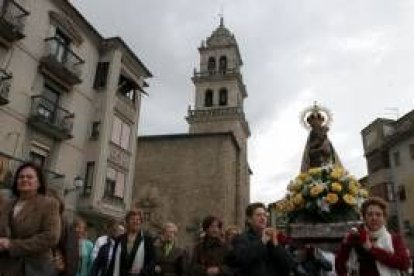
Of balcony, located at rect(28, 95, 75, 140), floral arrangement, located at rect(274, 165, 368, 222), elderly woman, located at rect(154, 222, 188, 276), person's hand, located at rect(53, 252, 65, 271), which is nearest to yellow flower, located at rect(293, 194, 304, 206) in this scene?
floral arrangement, located at rect(274, 165, 368, 222)

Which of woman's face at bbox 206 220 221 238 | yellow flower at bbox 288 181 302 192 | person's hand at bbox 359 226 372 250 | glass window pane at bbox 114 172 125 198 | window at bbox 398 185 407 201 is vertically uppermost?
window at bbox 398 185 407 201

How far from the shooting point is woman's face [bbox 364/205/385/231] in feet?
13.5

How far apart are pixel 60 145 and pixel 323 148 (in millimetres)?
15417

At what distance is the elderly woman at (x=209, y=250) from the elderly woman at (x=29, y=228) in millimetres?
2750

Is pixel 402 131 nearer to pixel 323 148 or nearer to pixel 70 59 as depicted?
pixel 70 59

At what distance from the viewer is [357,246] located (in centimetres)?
410

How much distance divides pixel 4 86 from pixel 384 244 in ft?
55.5

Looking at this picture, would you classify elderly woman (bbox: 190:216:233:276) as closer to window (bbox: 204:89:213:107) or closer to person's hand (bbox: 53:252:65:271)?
person's hand (bbox: 53:252:65:271)

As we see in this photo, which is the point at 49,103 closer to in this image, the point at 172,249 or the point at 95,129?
the point at 95,129

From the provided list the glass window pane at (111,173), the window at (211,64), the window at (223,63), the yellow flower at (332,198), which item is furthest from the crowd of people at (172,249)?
the window at (211,64)

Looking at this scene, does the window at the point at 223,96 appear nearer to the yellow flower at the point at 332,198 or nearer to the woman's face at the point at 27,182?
the yellow flower at the point at 332,198

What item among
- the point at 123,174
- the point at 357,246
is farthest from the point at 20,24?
the point at 357,246

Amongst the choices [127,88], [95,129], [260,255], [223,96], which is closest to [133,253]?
[260,255]

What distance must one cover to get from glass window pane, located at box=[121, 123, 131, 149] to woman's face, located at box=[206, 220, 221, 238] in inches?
766
